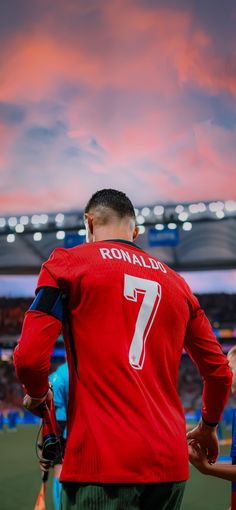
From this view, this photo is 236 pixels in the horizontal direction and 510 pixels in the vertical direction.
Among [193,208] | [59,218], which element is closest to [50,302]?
[193,208]

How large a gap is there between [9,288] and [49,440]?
37.8 meters

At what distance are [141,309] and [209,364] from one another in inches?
19.8

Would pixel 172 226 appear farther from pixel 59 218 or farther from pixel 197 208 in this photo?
pixel 59 218

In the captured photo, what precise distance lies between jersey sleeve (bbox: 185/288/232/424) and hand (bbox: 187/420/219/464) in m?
0.06

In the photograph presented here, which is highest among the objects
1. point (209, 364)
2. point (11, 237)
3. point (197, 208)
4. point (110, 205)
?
point (110, 205)

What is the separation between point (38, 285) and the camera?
2234 millimetres

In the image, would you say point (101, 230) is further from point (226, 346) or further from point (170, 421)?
point (226, 346)

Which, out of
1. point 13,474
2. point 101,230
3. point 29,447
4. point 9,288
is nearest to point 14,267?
point 9,288

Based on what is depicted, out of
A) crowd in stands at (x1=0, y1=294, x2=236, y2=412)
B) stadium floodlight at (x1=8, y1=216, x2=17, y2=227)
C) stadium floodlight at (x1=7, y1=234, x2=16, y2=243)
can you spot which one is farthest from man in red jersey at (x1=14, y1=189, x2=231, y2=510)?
crowd in stands at (x1=0, y1=294, x2=236, y2=412)

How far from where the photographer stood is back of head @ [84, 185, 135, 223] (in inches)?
103

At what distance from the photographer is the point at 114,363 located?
7.13 ft

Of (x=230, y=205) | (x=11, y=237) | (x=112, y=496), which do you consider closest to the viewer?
(x=112, y=496)

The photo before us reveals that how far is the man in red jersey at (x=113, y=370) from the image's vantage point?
82.1 inches

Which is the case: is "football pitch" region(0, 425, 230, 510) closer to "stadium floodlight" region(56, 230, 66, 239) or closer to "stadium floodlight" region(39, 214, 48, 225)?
"stadium floodlight" region(39, 214, 48, 225)
